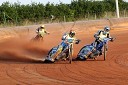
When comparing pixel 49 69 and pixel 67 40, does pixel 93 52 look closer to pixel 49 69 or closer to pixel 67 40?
pixel 67 40

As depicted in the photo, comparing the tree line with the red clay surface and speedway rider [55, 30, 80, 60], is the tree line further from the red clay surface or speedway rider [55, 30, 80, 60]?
speedway rider [55, 30, 80, 60]

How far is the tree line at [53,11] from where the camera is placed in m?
49.0

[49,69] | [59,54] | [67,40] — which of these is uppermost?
[67,40]

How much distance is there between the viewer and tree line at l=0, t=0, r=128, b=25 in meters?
49.0

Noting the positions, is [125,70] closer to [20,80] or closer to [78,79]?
[78,79]

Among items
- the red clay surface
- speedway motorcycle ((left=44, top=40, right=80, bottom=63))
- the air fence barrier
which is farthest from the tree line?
speedway motorcycle ((left=44, top=40, right=80, bottom=63))

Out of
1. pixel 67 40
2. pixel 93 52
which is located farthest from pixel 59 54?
pixel 93 52

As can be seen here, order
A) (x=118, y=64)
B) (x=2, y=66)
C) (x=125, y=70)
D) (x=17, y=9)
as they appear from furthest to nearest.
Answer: (x=17, y=9) → (x=2, y=66) → (x=118, y=64) → (x=125, y=70)

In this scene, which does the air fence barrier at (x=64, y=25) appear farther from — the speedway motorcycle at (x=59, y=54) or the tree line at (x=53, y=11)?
the speedway motorcycle at (x=59, y=54)

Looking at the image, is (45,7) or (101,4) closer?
(45,7)

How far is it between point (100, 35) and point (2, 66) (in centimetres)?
456

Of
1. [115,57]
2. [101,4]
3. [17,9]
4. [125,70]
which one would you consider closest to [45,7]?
[17,9]

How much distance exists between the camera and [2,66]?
17.1 metres

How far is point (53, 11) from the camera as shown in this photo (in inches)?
2099
